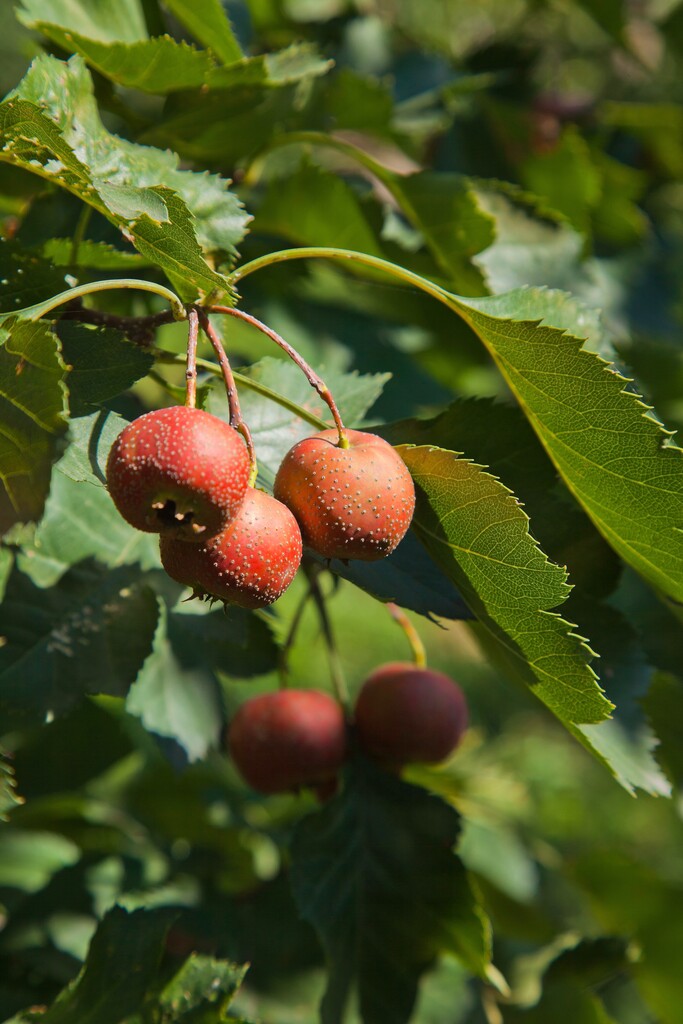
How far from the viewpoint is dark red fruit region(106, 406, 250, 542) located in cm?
75

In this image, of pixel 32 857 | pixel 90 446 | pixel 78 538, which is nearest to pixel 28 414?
pixel 90 446

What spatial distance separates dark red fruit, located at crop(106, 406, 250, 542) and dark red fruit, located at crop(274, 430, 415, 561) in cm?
9

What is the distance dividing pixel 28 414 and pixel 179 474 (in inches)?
6.4

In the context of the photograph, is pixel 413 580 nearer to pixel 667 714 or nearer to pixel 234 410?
pixel 234 410

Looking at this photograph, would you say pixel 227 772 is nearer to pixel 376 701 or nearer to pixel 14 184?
pixel 376 701

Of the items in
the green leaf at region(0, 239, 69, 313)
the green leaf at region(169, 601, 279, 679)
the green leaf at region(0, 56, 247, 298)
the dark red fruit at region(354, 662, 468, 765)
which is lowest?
the dark red fruit at region(354, 662, 468, 765)

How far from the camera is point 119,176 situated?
3.31ft

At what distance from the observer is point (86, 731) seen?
61.4 inches

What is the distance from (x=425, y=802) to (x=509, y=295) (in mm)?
697

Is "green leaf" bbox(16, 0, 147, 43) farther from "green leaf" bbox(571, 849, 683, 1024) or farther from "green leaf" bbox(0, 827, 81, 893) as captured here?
"green leaf" bbox(571, 849, 683, 1024)

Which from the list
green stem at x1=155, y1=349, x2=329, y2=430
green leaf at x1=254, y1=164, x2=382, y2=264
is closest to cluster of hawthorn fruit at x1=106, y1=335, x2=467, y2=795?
green stem at x1=155, y1=349, x2=329, y2=430

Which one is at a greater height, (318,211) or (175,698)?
(318,211)

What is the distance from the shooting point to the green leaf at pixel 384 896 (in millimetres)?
1288

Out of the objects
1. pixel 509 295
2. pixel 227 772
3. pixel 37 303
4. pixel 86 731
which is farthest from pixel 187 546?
pixel 227 772
